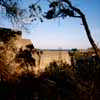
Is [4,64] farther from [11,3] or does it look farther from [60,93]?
[11,3]

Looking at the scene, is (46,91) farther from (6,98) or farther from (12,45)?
(12,45)

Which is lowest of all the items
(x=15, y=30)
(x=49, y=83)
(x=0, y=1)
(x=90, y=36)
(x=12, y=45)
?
(x=49, y=83)

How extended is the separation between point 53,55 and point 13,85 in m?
3.87

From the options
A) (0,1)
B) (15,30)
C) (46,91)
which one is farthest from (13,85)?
(0,1)

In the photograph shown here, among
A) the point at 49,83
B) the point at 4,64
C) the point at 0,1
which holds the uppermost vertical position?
the point at 0,1

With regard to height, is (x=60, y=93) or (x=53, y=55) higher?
(x=53, y=55)

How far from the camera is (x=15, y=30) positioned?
25.0 feet

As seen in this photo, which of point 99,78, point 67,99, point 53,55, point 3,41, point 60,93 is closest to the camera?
point 67,99

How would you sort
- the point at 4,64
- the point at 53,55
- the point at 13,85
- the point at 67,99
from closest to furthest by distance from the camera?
the point at 67,99, the point at 13,85, the point at 4,64, the point at 53,55

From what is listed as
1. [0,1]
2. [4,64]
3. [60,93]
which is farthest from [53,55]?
[0,1]

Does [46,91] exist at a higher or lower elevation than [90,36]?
lower

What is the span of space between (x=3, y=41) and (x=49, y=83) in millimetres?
3998

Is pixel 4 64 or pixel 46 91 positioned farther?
pixel 4 64

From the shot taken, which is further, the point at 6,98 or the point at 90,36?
the point at 90,36
